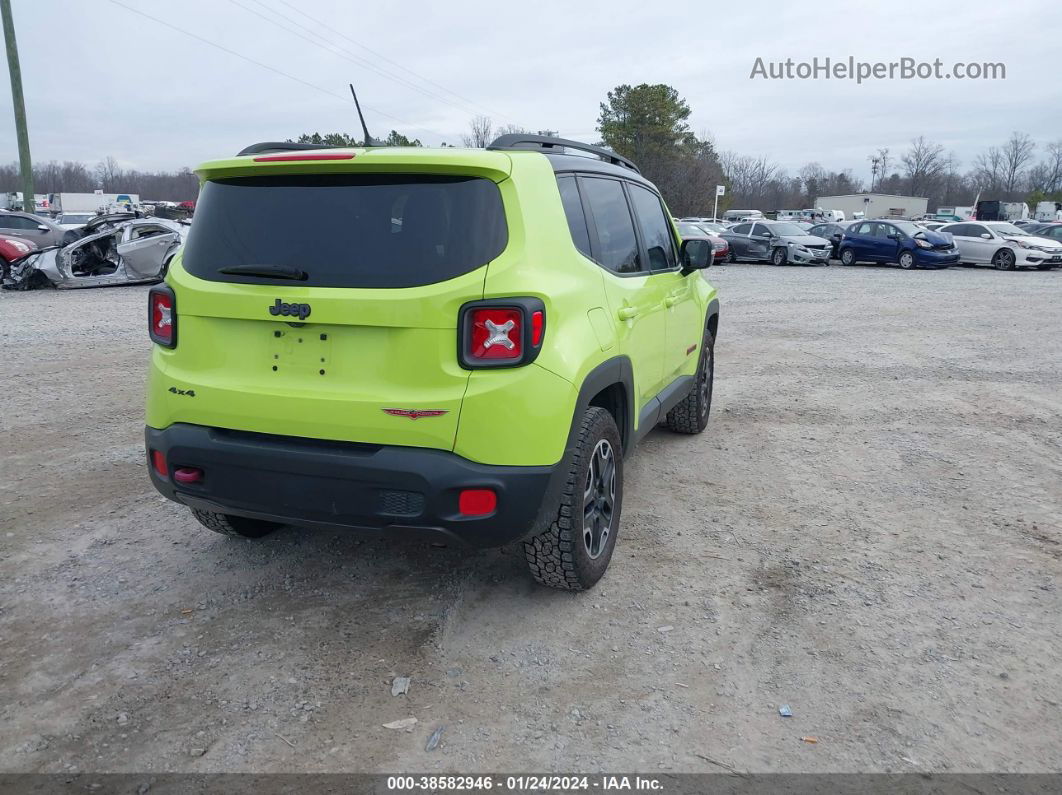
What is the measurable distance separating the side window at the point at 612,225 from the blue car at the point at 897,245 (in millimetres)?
23777

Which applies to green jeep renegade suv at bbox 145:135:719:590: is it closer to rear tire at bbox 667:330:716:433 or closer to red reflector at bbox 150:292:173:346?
red reflector at bbox 150:292:173:346

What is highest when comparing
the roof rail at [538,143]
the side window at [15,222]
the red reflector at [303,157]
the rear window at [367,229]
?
the side window at [15,222]

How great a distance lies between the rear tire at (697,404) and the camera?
20.0 feet

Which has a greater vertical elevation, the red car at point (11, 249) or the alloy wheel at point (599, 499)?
the red car at point (11, 249)

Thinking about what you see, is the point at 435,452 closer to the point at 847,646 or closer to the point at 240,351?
the point at 240,351

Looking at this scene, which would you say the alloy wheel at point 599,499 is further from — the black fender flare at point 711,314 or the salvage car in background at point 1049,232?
the salvage car in background at point 1049,232

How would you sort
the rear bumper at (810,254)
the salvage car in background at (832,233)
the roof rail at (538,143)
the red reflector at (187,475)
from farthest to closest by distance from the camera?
the salvage car in background at (832,233)
the rear bumper at (810,254)
the roof rail at (538,143)
the red reflector at (187,475)

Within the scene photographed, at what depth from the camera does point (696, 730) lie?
2.77 m

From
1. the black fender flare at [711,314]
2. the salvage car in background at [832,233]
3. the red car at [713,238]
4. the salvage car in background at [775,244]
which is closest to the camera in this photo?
the black fender flare at [711,314]

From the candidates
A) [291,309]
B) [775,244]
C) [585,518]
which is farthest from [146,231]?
[775,244]

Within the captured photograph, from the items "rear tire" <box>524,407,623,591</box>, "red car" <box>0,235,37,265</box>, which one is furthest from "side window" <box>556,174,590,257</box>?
"red car" <box>0,235,37,265</box>

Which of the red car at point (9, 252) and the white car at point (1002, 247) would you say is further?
the white car at point (1002, 247)

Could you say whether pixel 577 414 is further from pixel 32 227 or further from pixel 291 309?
pixel 32 227

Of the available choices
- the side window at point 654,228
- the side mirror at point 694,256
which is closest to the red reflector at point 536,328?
the side window at point 654,228
